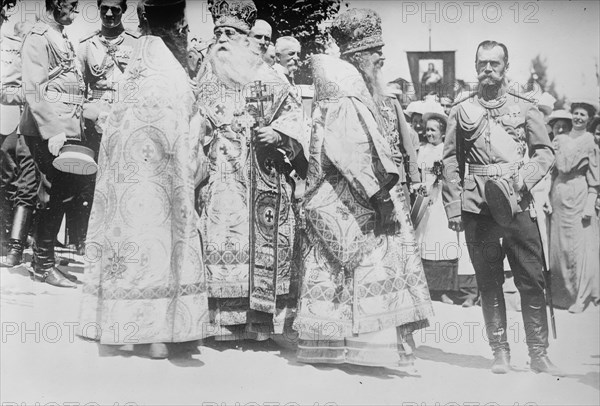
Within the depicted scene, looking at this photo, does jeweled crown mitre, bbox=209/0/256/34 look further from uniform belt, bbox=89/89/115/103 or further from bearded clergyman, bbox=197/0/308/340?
uniform belt, bbox=89/89/115/103

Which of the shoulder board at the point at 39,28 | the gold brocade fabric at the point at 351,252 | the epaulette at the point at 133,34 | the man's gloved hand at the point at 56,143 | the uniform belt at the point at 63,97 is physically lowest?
the gold brocade fabric at the point at 351,252

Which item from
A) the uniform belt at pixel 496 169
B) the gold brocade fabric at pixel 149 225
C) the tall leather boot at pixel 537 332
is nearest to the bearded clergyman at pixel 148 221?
the gold brocade fabric at pixel 149 225

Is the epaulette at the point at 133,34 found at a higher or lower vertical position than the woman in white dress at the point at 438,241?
higher

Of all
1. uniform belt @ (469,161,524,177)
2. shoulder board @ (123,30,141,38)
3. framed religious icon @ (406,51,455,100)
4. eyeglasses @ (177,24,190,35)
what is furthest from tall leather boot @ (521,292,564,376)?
shoulder board @ (123,30,141,38)

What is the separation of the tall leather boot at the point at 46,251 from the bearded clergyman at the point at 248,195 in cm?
85

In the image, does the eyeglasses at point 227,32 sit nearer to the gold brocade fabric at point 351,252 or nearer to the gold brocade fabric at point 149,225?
the gold brocade fabric at point 149,225

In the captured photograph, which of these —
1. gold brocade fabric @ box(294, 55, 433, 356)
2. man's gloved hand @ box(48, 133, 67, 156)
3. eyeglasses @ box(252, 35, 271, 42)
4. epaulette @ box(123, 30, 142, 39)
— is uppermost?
epaulette @ box(123, 30, 142, 39)

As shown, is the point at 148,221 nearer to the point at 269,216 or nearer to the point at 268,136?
the point at 269,216

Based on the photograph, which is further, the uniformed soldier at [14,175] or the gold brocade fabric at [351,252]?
the uniformed soldier at [14,175]

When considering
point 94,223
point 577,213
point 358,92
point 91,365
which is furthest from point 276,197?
point 577,213

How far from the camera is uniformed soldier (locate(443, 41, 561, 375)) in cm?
443

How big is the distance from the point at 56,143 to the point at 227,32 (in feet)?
3.76

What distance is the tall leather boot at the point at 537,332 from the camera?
443 centimetres

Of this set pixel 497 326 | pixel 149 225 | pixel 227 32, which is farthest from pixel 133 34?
pixel 497 326
